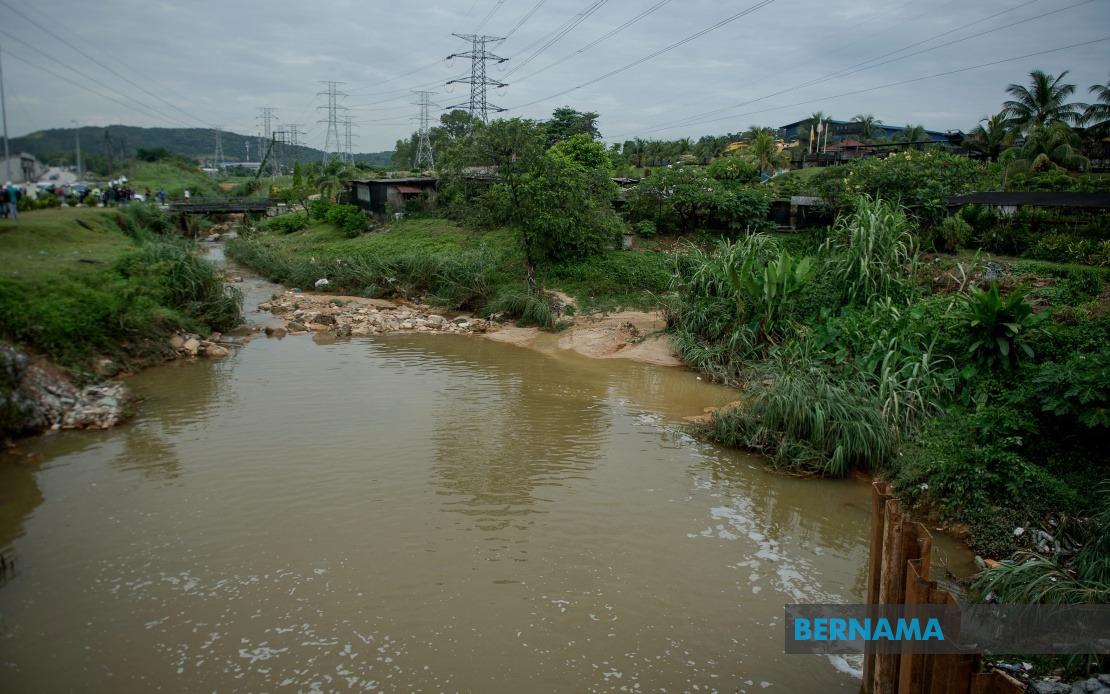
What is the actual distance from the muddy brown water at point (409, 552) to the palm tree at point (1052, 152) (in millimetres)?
23237

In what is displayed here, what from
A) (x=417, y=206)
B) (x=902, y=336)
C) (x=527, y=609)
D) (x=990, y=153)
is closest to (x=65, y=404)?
(x=527, y=609)

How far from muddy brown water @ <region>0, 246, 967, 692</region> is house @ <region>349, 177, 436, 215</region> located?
65.5 feet

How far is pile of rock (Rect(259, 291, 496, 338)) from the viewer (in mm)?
17828

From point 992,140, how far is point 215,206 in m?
41.1

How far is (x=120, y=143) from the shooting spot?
70750 millimetres

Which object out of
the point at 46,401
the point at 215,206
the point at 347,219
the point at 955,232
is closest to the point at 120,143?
Result: the point at 215,206

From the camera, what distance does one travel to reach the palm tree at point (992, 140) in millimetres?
31688

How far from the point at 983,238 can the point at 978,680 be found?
1508cm

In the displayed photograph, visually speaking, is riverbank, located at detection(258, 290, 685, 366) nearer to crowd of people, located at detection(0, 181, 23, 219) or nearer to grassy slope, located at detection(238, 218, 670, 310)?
grassy slope, located at detection(238, 218, 670, 310)

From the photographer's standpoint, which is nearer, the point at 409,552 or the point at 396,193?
the point at 409,552

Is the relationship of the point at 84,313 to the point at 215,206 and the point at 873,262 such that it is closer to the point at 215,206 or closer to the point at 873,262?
the point at 873,262

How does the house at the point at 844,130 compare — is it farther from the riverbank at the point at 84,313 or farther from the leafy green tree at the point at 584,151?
the riverbank at the point at 84,313

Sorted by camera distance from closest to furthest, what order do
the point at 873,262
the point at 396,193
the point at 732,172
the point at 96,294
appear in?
the point at 873,262, the point at 96,294, the point at 732,172, the point at 396,193

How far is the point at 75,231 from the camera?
1952 centimetres
